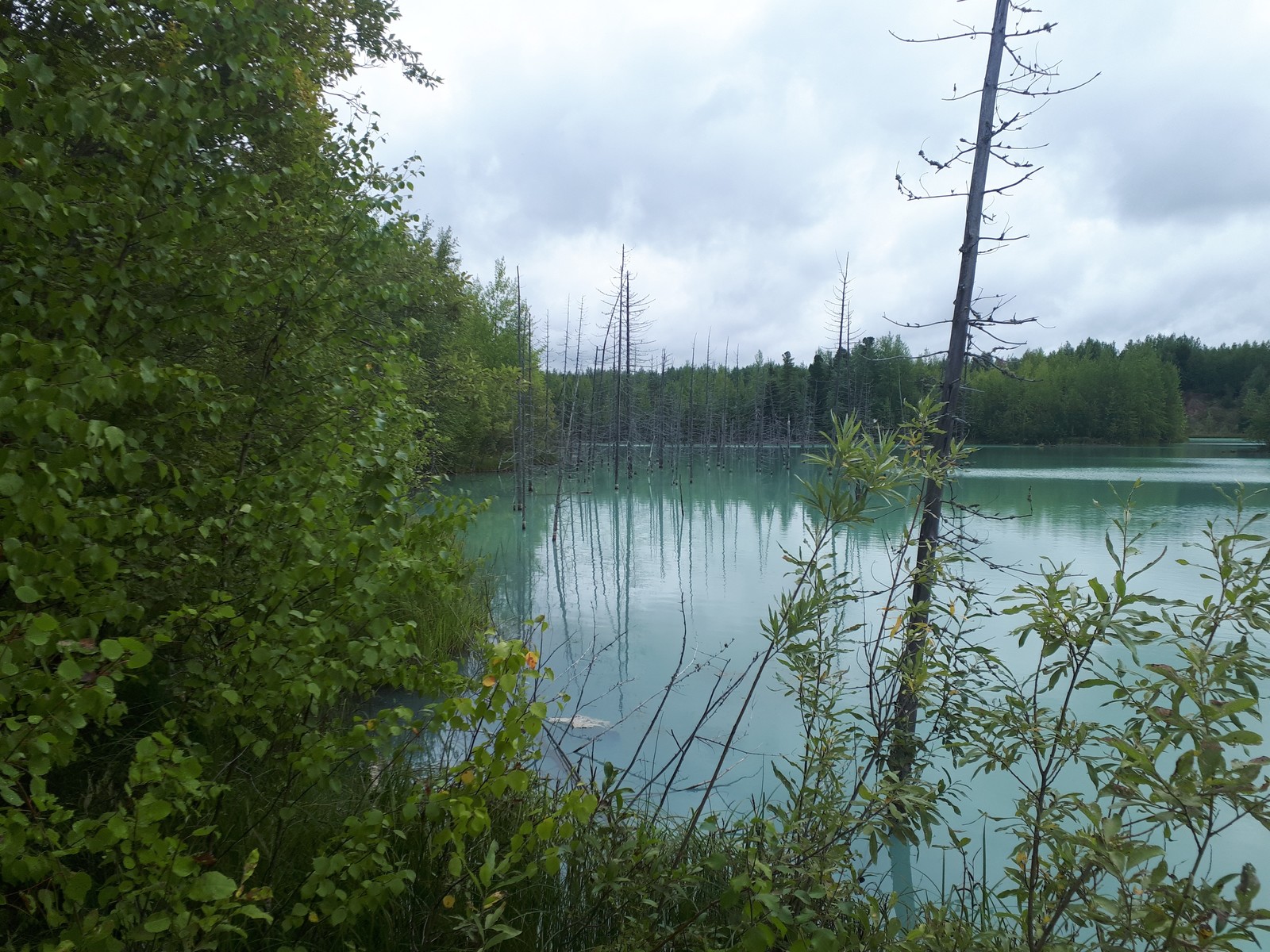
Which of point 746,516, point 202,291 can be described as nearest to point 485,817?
point 202,291

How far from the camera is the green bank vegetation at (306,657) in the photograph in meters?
1.60

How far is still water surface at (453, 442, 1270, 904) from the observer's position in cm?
627

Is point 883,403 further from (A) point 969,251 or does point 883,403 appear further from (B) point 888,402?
(A) point 969,251

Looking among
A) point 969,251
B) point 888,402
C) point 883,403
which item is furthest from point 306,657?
point 883,403

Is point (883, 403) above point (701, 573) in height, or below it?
above

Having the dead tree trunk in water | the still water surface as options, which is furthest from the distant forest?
the dead tree trunk in water

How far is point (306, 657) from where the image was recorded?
239 cm

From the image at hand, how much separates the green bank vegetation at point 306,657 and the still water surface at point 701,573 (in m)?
0.45

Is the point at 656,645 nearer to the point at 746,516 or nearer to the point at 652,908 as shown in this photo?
the point at 652,908

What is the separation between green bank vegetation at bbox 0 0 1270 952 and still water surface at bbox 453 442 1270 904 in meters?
0.45

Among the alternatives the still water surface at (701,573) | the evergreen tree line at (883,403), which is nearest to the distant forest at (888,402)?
the evergreen tree line at (883,403)

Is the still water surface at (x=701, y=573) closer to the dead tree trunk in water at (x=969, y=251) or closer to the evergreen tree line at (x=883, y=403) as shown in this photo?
the dead tree trunk in water at (x=969, y=251)

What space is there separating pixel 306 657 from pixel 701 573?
41.1 feet

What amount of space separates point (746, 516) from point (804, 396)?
3144 cm
